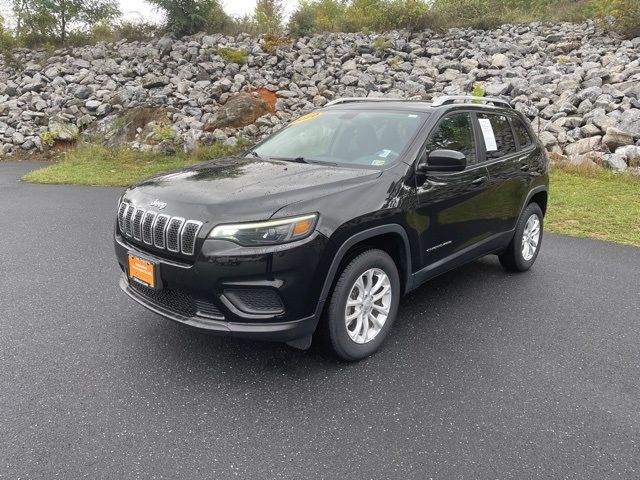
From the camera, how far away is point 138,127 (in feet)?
48.3

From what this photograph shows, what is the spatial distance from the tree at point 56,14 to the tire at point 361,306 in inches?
904

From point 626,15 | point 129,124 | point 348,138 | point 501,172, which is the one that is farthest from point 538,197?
point 626,15

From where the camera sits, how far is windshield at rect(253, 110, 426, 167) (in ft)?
12.6

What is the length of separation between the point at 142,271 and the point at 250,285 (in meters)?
0.84

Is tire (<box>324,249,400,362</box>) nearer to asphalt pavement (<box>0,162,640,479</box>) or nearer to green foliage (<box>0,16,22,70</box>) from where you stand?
asphalt pavement (<box>0,162,640,479</box>)

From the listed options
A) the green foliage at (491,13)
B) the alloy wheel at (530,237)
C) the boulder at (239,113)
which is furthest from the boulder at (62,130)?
the alloy wheel at (530,237)

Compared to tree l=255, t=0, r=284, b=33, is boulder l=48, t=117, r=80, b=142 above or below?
below

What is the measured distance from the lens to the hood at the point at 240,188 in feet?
9.59

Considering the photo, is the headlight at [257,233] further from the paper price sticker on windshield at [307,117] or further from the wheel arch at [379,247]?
the paper price sticker on windshield at [307,117]

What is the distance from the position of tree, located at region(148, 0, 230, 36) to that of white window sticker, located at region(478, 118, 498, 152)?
17.6m

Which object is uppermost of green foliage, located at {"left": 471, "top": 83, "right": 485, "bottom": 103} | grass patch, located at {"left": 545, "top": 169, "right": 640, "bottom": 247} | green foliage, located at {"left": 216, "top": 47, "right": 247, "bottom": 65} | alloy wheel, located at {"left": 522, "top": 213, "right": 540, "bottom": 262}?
green foliage, located at {"left": 216, "top": 47, "right": 247, "bottom": 65}

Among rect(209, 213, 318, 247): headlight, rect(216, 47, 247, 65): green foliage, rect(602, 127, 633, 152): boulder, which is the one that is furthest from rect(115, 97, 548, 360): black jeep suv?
rect(216, 47, 247, 65): green foliage

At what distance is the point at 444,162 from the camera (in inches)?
141

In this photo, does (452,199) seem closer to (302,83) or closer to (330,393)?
(330,393)
